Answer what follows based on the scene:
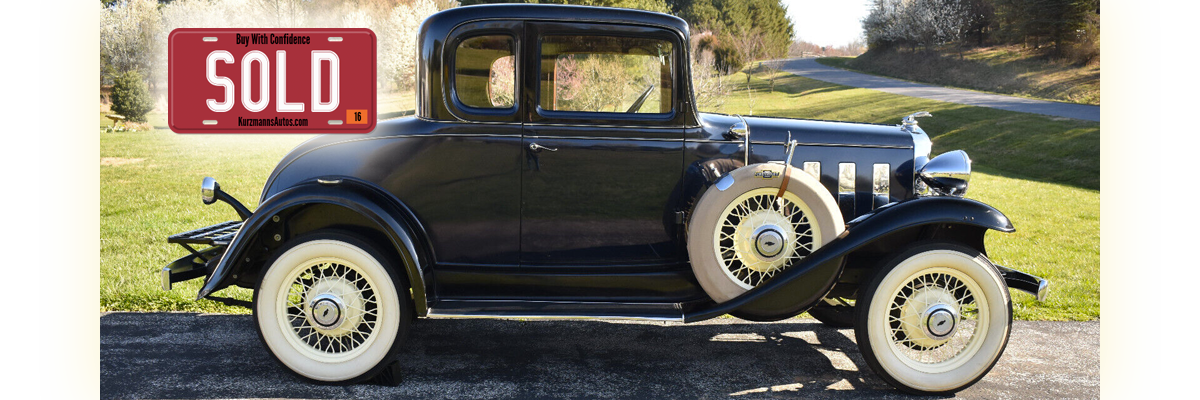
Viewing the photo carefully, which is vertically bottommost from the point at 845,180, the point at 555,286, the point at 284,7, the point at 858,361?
the point at 858,361

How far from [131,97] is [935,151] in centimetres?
1546

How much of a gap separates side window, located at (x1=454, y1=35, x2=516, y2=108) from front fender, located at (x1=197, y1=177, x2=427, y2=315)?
25.6 inches

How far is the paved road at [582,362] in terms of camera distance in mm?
3740

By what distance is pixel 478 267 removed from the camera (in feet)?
13.0

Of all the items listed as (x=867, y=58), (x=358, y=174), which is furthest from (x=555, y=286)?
(x=867, y=58)

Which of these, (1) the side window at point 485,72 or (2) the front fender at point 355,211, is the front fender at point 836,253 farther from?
(1) the side window at point 485,72

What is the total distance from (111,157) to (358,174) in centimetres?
1070

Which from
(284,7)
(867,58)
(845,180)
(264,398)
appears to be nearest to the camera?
(264,398)

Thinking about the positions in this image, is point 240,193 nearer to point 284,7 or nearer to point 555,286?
point 555,286

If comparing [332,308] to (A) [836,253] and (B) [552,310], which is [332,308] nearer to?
(B) [552,310]

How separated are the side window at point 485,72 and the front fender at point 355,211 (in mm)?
650

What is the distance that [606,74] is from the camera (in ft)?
13.7

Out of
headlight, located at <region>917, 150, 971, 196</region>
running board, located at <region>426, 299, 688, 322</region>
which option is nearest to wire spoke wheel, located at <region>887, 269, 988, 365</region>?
headlight, located at <region>917, 150, 971, 196</region>

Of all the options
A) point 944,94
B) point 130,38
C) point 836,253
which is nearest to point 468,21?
point 836,253
